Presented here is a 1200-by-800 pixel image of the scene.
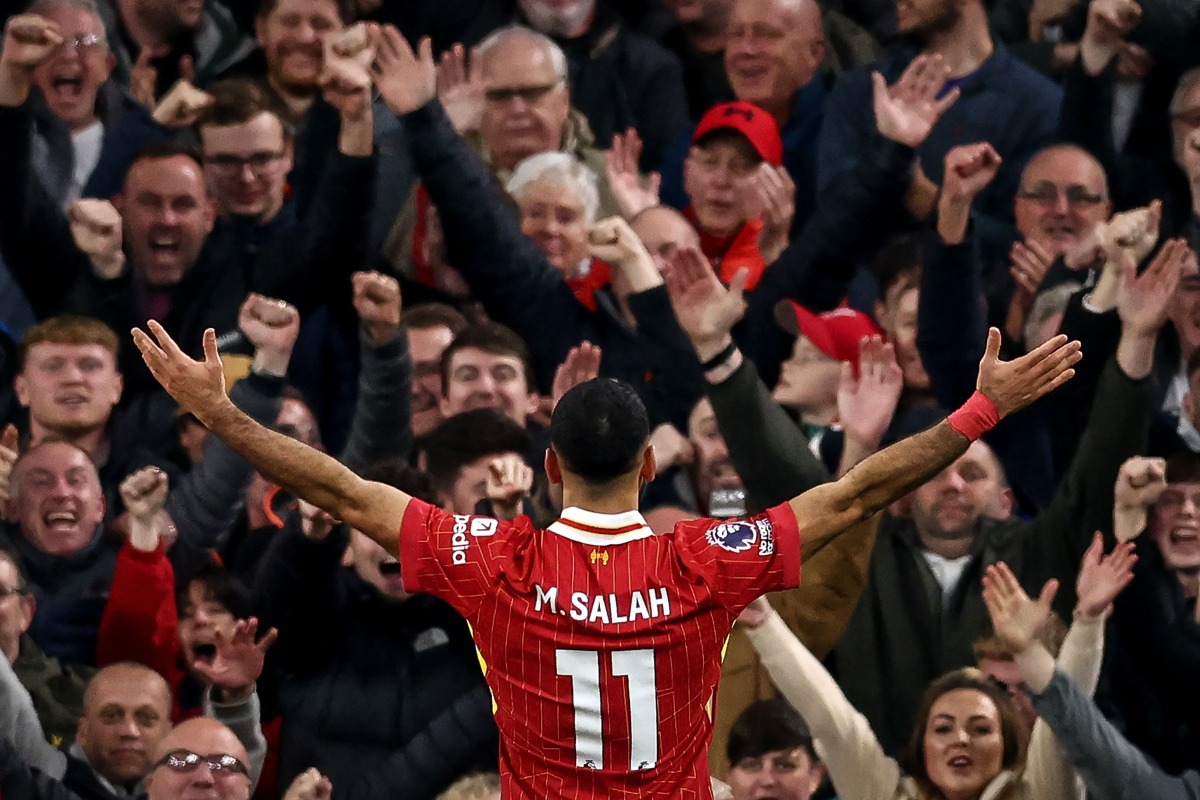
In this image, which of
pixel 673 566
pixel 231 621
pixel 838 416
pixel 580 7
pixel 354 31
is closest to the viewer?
pixel 673 566

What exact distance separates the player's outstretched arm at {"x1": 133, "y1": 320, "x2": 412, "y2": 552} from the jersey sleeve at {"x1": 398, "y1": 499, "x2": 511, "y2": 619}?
39mm

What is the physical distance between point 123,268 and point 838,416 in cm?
245

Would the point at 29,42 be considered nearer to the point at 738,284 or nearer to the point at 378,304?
the point at 378,304

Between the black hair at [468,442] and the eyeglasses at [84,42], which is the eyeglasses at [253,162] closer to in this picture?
the eyeglasses at [84,42]

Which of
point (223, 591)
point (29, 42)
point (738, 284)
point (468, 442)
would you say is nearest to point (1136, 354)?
point (738, 284)

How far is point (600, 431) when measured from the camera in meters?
4.17

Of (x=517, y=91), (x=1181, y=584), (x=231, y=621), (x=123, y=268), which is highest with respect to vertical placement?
(x=517, y=91)

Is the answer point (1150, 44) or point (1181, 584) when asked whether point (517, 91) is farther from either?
point (1181, 584)

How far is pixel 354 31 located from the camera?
7941 millimetres

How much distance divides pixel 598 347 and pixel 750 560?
3235 mm

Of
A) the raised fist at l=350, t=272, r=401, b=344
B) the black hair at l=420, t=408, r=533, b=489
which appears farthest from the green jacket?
the raised fist at l=350, t=272, r=401, b=344

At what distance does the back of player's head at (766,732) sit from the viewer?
6316 mm

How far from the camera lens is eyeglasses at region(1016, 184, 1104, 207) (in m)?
7.74

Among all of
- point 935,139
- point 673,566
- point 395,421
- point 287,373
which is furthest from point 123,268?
point 673,566
